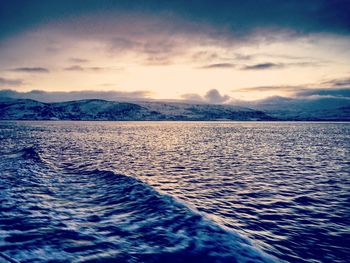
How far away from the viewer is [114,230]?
12.3 m

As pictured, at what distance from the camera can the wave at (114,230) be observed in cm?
1018

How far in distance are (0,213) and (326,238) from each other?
51.8 feet

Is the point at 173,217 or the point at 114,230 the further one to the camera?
the point at 173,217

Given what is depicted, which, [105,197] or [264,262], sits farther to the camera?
[105,197]

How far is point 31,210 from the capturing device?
15.0 m

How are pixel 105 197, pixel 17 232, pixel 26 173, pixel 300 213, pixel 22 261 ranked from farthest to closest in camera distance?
1. pixel 26 173
2. pixel 105 197
3. pixel 300 213
4. pixel 17 232
5. pixel 22 261

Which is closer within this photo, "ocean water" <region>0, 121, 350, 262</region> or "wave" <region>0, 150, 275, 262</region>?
"wave" <region>0, 150, 275, 262</region>

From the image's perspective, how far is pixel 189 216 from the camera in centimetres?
1416

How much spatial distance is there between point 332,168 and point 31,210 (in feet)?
96.1

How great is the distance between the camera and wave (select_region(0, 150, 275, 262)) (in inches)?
401

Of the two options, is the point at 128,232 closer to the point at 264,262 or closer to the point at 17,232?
the point at 17,232

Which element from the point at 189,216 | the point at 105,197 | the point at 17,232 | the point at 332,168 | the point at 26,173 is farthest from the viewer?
the point at 332,168

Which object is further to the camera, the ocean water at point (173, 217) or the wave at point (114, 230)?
the ocean water at point (173, 217)

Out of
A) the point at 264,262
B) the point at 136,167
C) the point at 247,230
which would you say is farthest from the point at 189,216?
the point at 136,167
